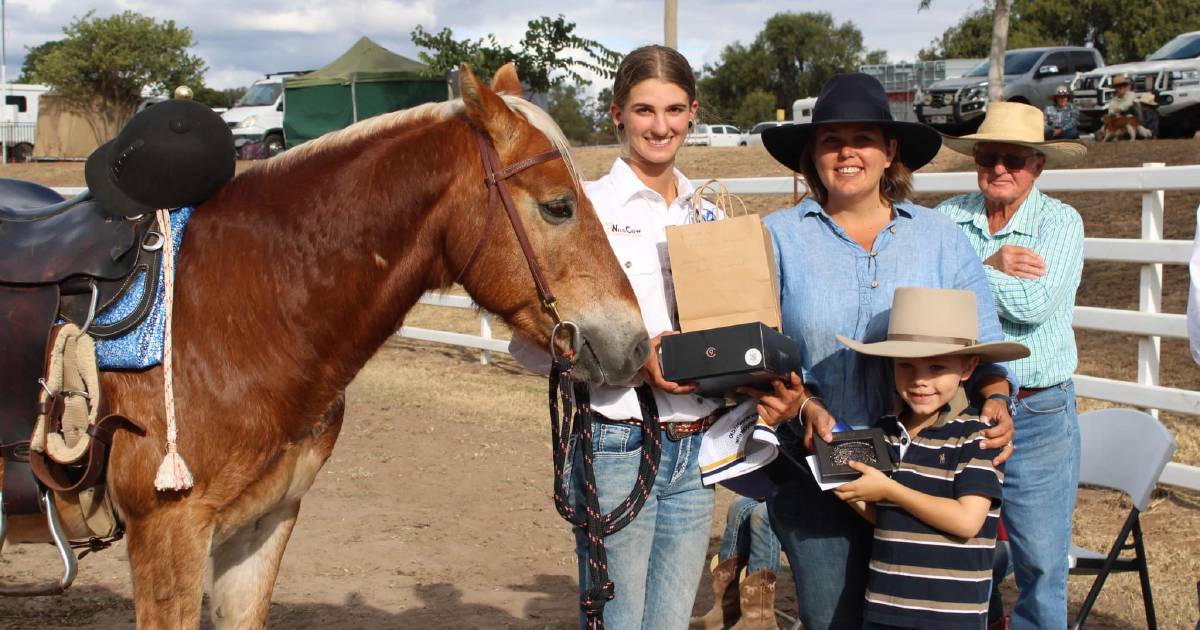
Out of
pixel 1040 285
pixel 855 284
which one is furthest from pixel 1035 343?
pixel 855 284

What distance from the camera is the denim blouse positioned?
254 cm

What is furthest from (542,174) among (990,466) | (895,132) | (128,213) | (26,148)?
(26,148)

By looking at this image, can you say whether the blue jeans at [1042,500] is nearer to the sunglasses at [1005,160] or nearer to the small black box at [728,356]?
the sunglasses at [1005,160]

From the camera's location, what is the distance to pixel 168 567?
258cm

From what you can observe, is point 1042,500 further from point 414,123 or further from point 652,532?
point 414,123

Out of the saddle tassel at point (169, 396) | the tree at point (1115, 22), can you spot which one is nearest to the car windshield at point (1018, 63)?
the saddle tassel at point (169, 396)

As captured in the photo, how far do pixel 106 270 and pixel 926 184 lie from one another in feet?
15.1

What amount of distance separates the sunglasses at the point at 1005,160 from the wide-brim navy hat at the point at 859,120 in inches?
27.8

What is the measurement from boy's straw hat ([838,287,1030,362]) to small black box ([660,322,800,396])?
0.17 meters

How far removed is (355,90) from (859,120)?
51.4ft

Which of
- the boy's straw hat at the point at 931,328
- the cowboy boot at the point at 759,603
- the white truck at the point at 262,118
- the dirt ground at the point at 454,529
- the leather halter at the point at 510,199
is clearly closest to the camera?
the boy's straw hat at the point at 931,328

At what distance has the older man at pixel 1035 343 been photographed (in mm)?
3158

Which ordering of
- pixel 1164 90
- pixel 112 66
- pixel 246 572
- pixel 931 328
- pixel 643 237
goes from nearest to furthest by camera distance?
pixel 931 328, pixel 643 237, pixel 246 572, pixel 1164 90, pixel 112 66

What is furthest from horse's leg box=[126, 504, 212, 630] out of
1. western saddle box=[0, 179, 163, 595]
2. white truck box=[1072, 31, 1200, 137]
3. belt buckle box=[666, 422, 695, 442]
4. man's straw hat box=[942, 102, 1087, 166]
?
white truck box=[1072, 31, 1200, 137]
